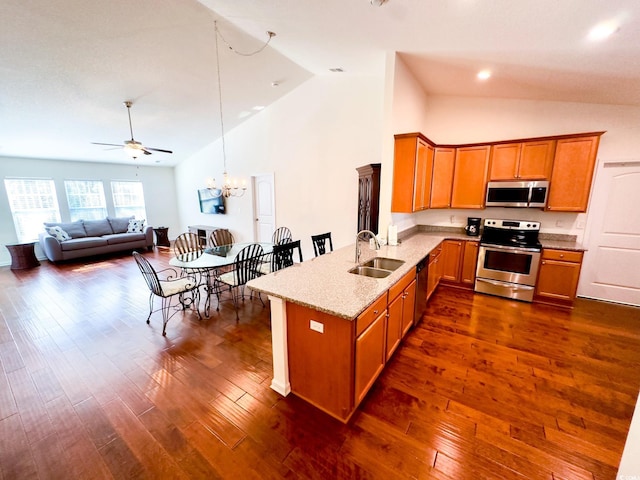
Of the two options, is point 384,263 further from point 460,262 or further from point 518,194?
point 518,194

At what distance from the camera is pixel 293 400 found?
6.35 ft

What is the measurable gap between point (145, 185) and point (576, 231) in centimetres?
1033

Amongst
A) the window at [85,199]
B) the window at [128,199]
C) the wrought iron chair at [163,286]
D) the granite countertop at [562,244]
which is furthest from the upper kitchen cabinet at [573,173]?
the window at [85,199]

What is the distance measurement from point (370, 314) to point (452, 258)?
9.55 feet

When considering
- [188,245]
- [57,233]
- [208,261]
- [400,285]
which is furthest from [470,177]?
[57,233]

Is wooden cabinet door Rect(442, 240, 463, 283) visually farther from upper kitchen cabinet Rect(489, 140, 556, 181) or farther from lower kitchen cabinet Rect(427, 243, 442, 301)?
upper kitchen cabinet Rect(489, 140, 556, 181)

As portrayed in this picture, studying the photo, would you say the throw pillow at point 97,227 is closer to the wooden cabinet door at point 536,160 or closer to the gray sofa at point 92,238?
the gray sofa at point 92,238

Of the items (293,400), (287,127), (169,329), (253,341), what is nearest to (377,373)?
(293,400)

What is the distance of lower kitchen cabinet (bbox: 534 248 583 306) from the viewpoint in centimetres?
329

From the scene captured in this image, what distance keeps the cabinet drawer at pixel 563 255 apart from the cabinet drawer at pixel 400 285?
7.25 feet

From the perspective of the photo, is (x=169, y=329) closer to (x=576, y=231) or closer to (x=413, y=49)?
(x=413, y=49)

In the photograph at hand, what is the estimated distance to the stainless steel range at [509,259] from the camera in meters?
3.47

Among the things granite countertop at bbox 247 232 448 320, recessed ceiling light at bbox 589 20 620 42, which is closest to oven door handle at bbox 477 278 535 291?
granite countertop at bbox 247 232 448 320

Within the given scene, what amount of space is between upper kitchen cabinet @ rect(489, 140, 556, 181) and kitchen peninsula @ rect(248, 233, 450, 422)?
2746 mm
